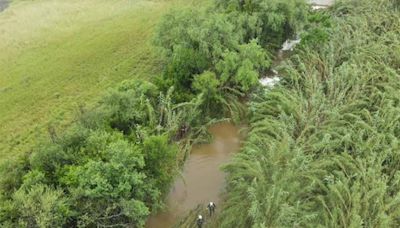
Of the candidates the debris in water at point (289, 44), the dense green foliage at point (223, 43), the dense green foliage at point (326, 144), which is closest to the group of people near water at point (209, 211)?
the dense green foliage at point (326, 144)

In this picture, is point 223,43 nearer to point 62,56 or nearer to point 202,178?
point 202,178

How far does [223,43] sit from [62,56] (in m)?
13.8

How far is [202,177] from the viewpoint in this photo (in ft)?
71.2

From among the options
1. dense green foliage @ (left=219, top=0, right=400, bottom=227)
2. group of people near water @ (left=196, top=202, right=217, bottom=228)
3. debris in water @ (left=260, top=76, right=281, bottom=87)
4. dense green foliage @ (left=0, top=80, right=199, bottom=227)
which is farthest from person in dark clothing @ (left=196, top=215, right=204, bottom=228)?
debris in water @ (left=260, top=76, right=281, bottom=87)

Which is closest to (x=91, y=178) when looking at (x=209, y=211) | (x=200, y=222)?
(x=200, y=222)

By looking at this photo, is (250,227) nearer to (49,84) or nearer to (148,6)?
(49,84)

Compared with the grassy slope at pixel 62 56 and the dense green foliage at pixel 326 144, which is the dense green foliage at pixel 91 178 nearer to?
the dense green foliage at pixel 326 144

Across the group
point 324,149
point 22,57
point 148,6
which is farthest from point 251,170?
point 148,6

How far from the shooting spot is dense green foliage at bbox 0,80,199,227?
14.9 m

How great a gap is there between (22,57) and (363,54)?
25014 mm

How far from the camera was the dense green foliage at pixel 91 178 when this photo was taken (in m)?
14.9

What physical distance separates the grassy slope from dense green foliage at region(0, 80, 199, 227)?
7.00 meters

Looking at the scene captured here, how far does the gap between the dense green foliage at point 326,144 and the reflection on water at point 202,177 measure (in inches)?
84.0

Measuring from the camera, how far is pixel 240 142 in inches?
925
